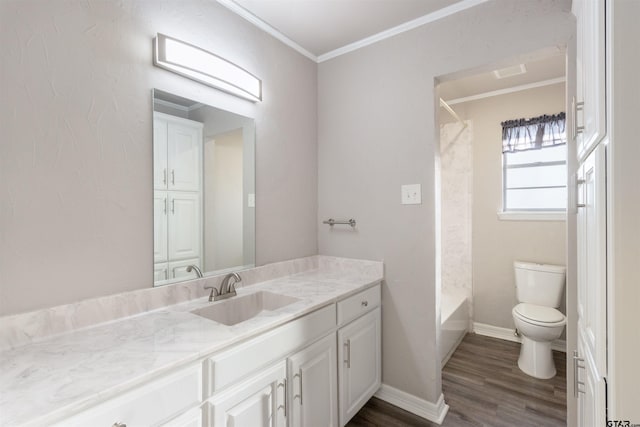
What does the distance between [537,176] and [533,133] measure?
41 centimetres

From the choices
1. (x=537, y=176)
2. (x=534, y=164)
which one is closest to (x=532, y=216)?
(x=537, y=176)

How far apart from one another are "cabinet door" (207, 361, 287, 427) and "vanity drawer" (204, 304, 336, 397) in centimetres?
4

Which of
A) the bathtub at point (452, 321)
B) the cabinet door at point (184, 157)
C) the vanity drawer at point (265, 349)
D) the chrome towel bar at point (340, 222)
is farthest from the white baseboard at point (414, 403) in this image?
the cabinet door at point (184, 157)

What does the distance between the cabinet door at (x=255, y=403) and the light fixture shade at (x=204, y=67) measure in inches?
57.1

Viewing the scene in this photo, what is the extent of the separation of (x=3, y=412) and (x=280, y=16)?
2108 millimetres

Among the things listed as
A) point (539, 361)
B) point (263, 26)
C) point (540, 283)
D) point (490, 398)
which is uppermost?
point (263, 26)

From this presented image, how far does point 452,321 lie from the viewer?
8.63 feet

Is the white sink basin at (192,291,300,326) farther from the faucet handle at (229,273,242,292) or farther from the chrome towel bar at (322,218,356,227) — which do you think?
the chrome towel bar at (322,218,356,227)

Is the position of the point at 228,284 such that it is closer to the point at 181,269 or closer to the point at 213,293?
the point at 213,293

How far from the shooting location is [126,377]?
32.6 inches

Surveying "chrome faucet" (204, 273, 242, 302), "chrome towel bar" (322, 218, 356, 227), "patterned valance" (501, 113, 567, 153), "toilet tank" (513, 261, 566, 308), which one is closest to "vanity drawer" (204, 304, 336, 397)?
"chrome faucet" (204, 273, 242, 302)

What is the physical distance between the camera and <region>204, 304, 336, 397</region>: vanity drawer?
1.05 metres

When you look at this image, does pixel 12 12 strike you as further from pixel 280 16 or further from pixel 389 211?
pixel 389 211

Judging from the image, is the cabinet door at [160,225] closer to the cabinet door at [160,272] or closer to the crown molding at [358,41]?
A: the cabinet door at [160,272]
